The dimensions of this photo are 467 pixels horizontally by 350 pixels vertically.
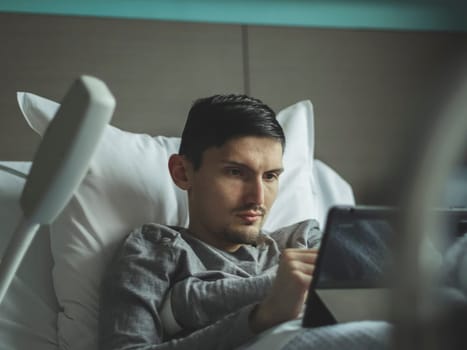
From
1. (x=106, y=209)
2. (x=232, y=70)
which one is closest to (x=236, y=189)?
(x=106, y=209)

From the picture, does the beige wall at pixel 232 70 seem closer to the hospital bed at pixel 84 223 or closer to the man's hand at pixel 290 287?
the hospital bed at pixel 84 223

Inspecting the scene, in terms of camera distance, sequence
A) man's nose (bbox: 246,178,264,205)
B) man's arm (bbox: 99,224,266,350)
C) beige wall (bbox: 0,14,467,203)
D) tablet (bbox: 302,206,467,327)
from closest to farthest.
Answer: tablet (bbox: 302,206,467,327), man's arm (bbox: 99,224,266,350), man's nose (bbox: 246,178,264,205), beige wall (bbox: 0,14,467,203)

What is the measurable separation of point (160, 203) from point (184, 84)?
19.0 inches

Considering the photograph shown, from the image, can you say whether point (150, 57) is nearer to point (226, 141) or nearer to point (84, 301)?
point (226, 141)

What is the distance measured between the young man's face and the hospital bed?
0.15 metres

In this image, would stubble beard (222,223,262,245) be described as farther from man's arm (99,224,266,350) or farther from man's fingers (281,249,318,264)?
man's fingers (281,249,318,264)

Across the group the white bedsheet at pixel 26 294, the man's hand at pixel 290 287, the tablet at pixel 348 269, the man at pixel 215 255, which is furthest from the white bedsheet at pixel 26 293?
the tablet at pixel 348 269

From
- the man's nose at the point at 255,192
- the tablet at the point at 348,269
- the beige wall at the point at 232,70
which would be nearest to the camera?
the tablet at the point at 348,269

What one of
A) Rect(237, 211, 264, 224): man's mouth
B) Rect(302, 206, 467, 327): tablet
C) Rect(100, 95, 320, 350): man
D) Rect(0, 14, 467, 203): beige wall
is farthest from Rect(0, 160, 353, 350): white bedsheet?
Rect(302, 206, 467, 327): tablet

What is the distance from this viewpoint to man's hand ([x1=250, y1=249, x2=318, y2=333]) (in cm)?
99

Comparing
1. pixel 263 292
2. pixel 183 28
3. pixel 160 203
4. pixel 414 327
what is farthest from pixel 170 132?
pixel 414 327

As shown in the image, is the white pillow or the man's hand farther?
the white pillow

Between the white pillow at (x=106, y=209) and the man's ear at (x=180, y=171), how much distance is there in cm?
8

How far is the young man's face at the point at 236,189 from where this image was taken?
135 cm
